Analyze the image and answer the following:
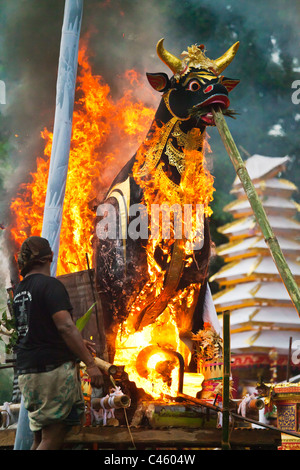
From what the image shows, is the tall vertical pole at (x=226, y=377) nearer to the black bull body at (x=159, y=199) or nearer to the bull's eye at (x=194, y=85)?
the black bull body at (x=159, y=199)

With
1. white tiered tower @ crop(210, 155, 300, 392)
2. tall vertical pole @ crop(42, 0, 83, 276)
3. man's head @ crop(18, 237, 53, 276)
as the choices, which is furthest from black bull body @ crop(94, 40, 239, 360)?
white tiered tower @ crop(210, 155, 300, 392)

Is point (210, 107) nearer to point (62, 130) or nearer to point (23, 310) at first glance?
point (62, 130)

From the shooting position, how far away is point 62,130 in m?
7.71

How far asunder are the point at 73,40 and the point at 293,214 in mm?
17082

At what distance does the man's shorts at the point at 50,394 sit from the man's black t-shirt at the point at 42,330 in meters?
0.06

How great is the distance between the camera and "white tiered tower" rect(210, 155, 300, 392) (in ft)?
68.3

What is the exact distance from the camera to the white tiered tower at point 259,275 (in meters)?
20.8

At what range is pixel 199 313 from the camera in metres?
9.47

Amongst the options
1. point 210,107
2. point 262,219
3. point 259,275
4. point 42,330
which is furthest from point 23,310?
point 259,275

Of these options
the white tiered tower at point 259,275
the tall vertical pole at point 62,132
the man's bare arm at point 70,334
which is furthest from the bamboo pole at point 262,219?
the white tiered tower at point 259,275

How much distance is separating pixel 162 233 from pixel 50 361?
392 centimetres

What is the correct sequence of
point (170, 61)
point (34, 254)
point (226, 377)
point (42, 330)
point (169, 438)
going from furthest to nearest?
1. point (170, 61)
2. point (169, 438)
3. point (226, 377)
4. point (34, 254)
5. point (42, 330)
